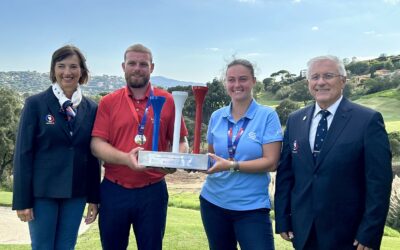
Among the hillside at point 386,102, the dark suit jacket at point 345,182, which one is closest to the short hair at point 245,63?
the dark suit jacket at point 345,182

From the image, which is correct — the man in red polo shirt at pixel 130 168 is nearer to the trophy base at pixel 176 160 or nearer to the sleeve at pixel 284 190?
the trophy base at pixel 176 160

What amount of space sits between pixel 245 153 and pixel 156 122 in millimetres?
786

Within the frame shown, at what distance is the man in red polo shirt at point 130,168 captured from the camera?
13.5 feet

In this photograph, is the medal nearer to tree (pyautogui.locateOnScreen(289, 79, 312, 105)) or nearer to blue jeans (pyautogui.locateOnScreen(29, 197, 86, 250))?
blue jeans (pyautogui.locateOnScreen(29, 197, 86, 250))

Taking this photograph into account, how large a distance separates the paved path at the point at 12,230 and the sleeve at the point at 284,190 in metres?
9.08

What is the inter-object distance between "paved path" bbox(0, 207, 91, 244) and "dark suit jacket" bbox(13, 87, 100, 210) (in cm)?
830

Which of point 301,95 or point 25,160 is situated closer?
point 25,160

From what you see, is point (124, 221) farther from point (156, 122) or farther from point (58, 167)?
point (156, 122)

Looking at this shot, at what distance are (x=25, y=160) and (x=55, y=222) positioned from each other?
1.99 feet

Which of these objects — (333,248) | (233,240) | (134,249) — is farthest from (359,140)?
(134,249)

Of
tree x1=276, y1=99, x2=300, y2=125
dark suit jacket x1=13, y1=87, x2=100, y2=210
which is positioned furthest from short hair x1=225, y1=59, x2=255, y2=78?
tree x1=276, y1=99, x2=300, y2=125

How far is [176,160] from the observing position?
3.51 m

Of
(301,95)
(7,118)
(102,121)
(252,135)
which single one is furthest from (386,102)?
(102,121)

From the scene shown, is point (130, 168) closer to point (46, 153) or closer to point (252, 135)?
point (46, 153)
